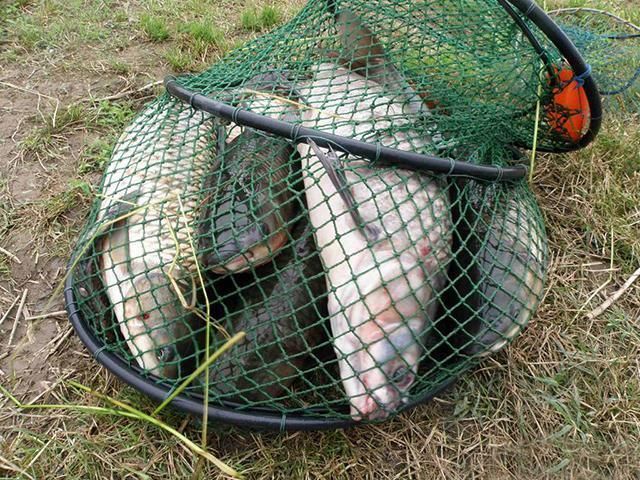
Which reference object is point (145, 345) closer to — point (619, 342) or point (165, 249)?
point (165, 249)

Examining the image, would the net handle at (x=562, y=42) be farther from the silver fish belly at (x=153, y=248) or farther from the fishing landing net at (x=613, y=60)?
the silver fish belly at (x=153, y=248)

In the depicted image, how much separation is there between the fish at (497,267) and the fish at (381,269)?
0.13 metres

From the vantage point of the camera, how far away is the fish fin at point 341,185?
210cm

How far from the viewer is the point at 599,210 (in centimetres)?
314

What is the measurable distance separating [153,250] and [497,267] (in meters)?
1.42

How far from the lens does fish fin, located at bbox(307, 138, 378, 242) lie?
2.10 meters

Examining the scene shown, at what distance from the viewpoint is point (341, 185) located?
2.17 metres

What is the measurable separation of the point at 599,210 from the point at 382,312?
5.70 feet

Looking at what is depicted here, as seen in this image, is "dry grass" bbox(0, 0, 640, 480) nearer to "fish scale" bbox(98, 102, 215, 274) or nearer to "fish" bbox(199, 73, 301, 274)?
"fish scale" bbox(98, 102, 215, 274)

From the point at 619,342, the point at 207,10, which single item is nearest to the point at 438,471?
the point at 619,342

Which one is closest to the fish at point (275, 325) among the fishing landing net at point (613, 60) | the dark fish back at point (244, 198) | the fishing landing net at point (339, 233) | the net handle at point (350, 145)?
the fishing landing net at point (339, 233)

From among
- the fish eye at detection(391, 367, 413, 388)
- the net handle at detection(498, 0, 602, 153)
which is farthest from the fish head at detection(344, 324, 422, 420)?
the net handle at detection(498, 0, 602, 153)

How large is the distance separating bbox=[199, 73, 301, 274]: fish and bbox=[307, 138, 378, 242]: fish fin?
0.16 metres

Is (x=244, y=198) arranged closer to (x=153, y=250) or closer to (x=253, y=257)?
(x=253, y=257)
